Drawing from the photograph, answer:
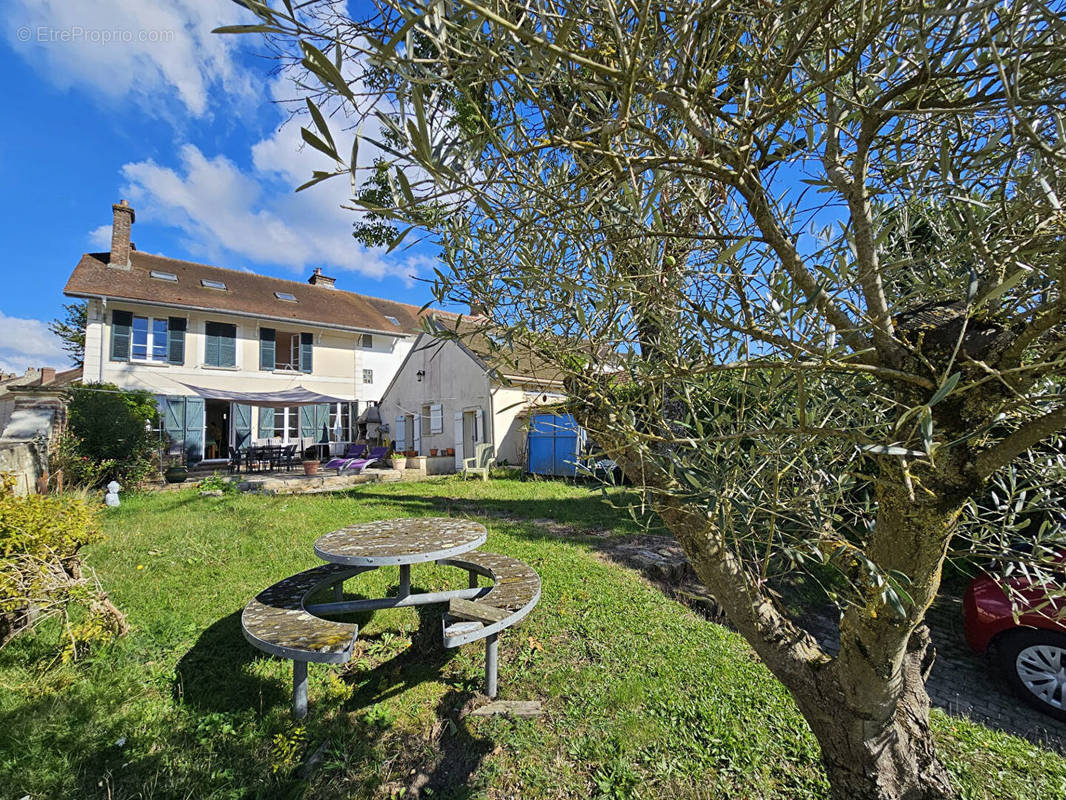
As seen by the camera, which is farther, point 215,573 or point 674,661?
point 215,573

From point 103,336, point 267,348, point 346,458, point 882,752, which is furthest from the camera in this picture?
point 267,348

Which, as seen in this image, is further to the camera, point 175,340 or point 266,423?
Answer: point 266,423

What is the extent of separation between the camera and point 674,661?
3.68 m

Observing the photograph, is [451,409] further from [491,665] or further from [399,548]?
[491,665]

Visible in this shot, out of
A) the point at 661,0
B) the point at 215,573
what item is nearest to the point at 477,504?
the point at 215,573

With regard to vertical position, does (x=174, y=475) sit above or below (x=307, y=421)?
below

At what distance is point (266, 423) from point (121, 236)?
8.78 m

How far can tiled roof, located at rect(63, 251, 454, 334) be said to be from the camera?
52.8ft

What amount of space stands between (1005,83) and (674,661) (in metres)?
3.95

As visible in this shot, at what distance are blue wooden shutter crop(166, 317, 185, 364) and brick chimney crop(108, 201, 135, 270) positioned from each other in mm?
3331

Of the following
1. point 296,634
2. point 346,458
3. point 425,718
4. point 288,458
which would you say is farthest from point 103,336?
point 425,718

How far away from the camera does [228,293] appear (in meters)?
19.6

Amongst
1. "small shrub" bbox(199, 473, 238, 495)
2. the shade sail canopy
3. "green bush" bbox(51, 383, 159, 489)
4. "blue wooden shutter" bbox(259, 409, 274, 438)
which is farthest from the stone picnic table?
"blue wooden shutter" bbox(259, 409, 274, 438)

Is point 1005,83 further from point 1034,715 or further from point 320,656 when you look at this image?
point 1034,715
